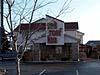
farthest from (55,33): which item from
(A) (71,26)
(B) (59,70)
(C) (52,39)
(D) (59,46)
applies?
(B) (59,70)

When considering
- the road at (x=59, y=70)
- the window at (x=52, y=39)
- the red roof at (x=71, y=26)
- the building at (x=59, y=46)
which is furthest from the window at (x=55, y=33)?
the road at (x=59, y=70)

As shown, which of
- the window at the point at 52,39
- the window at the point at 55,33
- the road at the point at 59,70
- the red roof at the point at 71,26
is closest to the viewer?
the road at the point at 59,70

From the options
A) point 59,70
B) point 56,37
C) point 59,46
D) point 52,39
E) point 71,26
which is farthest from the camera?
point 71,26

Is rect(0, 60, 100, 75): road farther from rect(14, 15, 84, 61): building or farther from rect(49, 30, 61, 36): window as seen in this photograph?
rect(14, 15, 84, 61): building

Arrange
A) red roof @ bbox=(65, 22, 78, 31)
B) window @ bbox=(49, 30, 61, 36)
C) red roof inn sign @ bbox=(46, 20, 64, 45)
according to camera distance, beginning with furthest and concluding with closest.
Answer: red roof @ bbox=(65, 22, 78, 31) < red roof inn sign @ bbox=(46, 20, 64, 45) < window @ bbox=(49, 30, 61, 36)

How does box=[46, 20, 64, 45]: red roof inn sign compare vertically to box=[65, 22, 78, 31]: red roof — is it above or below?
below

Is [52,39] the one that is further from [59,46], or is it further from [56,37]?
[59,46]

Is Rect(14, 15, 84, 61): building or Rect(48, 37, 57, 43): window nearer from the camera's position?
Rect(48, 37, 57, 43): window

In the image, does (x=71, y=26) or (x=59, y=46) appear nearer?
(x=59, y=46)

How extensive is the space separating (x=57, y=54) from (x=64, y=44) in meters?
2.05

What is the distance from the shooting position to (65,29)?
175 feet

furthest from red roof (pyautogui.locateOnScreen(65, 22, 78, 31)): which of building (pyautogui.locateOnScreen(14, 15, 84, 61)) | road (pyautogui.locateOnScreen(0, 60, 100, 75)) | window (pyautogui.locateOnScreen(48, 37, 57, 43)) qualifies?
road (pyautogui.locateOnScreen(0, 60, 100, 75))

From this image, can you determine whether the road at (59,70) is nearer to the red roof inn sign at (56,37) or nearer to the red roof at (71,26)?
the red roof inn sign at (56,37)

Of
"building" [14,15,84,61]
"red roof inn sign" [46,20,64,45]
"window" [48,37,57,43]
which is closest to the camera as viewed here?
"red roof inn sign" [46,20,64,45]
